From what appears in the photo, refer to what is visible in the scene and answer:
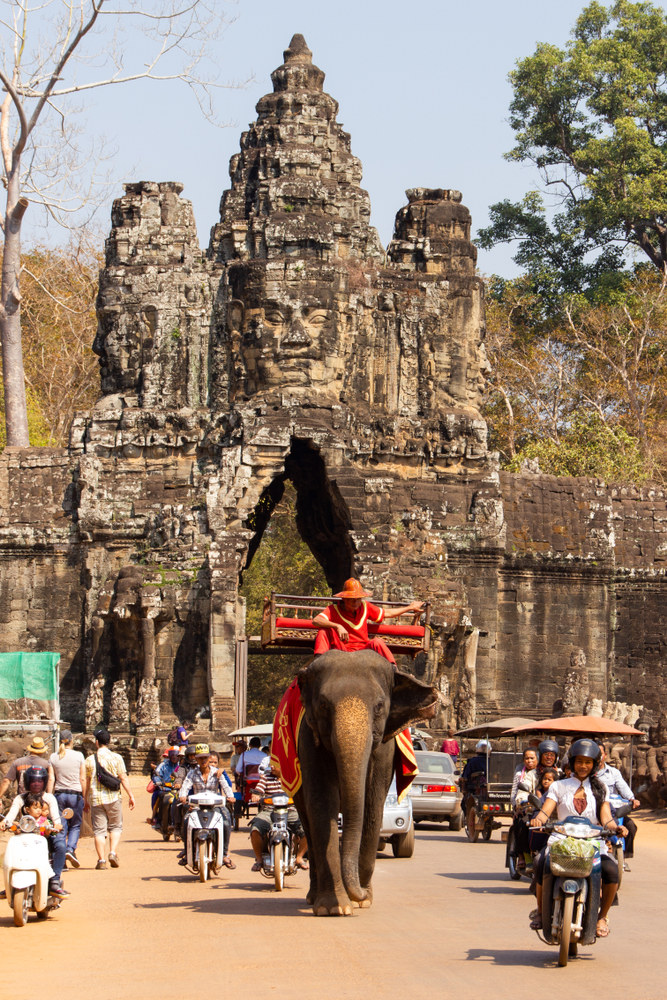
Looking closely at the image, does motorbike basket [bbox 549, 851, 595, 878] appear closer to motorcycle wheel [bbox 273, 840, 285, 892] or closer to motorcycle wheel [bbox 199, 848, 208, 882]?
motorcycle wheel [bbox 273, 840, 285, 892]

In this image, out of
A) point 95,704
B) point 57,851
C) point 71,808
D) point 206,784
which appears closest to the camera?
point 57,851

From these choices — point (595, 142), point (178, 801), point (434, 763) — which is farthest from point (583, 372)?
point (178, 801)

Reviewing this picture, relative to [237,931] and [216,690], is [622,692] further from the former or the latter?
[237,931]

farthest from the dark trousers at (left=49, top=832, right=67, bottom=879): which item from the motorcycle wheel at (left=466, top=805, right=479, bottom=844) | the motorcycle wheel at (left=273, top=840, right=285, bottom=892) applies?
the motorcycle wheel at (left=466, top=805, right=479, bottom=844)

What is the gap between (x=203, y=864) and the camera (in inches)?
563

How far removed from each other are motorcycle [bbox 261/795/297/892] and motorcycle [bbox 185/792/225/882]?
477mm

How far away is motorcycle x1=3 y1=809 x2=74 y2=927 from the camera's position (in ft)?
37.2

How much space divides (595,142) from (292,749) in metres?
39.8

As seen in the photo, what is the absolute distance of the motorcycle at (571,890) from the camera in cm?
923

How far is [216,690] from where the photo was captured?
28.9m

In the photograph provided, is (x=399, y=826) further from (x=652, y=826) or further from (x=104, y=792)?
(x=652, y=826)

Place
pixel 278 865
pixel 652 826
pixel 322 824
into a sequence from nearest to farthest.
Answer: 1. pixel 322 824
2. pixel 278 865
3. pixel 652 826

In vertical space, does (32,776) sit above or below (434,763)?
above

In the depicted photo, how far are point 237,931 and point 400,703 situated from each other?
2.29 m
